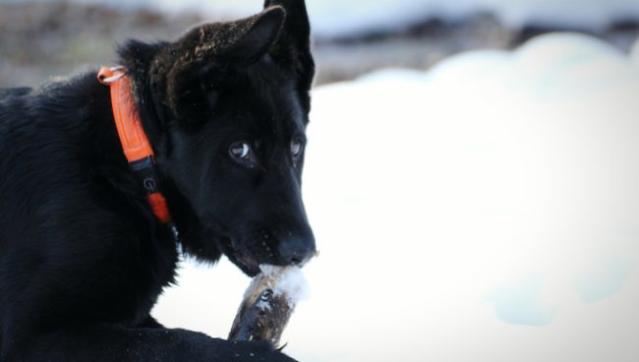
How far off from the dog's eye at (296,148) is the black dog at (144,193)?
13mm

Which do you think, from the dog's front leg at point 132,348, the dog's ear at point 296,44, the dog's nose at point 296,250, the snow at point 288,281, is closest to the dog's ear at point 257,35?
the dog's ear at point 296,44

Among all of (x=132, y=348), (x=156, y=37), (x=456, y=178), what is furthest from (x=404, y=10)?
(x=132, y=348)

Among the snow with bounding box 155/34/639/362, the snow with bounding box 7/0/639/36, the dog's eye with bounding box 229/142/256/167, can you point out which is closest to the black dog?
the dog's eye with bounding box 229/142/256/167

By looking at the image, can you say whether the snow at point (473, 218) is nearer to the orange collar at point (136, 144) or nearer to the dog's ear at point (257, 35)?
the orange collar at point (136, 144)

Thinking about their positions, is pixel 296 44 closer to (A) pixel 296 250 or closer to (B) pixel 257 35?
(B) pixel 257 35

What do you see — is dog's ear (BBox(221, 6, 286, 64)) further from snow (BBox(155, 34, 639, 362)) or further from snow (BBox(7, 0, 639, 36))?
snow (BBox(7, 0, 639, 36))

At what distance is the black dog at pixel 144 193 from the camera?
11.0 ft

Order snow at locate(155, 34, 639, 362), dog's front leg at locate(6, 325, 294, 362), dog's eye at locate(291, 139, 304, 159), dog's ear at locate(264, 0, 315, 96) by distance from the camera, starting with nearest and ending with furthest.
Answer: dog's front leg at locate(6, 325, 294, 362) → dog's eye at locate(291, 139, 304, 159) → dog's ear at locate(264, 0, 315, 96) → snow at locate(155, 34, 639, 362)

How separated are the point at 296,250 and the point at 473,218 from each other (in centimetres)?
235

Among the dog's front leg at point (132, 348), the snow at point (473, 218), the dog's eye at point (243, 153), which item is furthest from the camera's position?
the snow at point (473, 218)

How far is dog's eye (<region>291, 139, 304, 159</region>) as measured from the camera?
375 cm

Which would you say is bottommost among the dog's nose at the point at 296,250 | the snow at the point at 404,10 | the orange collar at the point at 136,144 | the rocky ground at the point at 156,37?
the dog's nose at the point at 296,250

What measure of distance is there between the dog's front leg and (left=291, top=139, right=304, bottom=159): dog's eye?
0.83 meters

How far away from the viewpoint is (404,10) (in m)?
9.64
